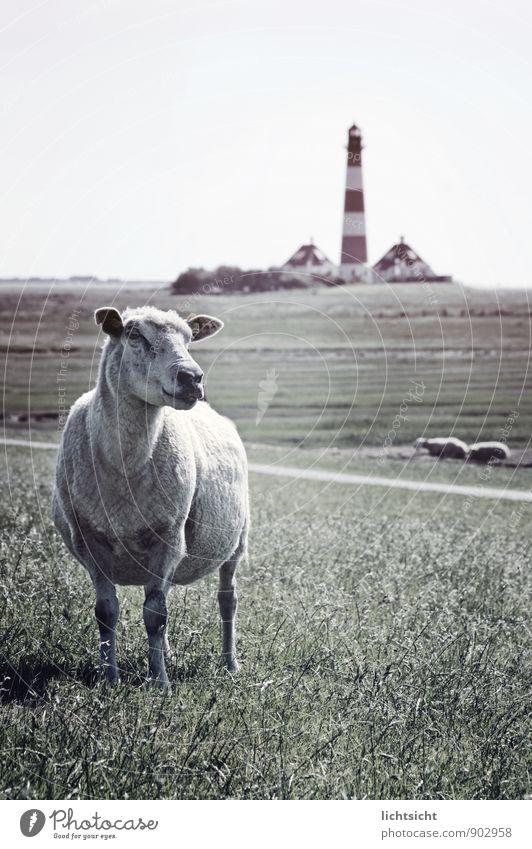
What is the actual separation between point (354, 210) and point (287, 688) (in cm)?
486

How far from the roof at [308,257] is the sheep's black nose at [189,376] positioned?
411 cm

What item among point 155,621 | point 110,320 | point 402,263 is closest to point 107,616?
point 155,621

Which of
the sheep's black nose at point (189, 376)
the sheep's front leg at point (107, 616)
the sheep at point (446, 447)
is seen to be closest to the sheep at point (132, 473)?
the sheep's front leg at point (107, 616)

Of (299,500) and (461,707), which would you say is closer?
(461,707)

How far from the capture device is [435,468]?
22.0 m

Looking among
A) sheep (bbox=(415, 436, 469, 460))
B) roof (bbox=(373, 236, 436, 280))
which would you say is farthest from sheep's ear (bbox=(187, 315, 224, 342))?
sheep (bbox=(415, 436, 469, 460))

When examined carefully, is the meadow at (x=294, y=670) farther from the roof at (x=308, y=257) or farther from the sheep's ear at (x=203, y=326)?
the roof at (x=308, y=257)

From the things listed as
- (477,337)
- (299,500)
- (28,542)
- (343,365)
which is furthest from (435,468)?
(28,542)

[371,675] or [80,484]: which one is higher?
[80,484]

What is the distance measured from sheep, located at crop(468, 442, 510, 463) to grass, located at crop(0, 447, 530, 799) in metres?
12.9

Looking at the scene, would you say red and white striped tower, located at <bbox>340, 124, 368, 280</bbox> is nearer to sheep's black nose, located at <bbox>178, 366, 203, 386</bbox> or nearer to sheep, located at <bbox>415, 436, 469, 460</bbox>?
sheep's black nose, located at <bbox>178, 366, 203, 386</bbox>

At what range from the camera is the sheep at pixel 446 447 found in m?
23.1

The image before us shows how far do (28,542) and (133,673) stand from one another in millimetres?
2470
